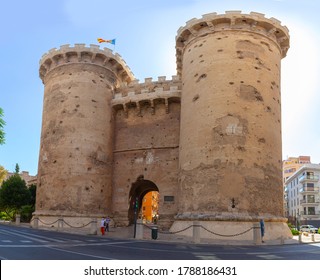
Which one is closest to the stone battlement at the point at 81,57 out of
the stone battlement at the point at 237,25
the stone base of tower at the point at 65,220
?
the stone battlement at the point at 237,25

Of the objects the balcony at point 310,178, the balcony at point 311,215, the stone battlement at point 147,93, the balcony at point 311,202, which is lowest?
the balcony at point 311,215

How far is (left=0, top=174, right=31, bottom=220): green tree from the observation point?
3925 cm

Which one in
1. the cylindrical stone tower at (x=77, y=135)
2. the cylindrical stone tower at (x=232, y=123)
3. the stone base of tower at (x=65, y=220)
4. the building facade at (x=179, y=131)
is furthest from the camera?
the cylindrical stone tower at (x=77, y=135)

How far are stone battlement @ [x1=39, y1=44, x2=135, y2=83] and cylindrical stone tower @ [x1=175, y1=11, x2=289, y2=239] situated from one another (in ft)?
24.4

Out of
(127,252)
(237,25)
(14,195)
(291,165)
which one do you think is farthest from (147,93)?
(291,165)

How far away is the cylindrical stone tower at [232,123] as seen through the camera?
21312 millimetres

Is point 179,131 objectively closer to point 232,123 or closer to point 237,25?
point 232,123

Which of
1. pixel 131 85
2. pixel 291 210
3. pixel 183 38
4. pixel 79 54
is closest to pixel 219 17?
pixel 183 38

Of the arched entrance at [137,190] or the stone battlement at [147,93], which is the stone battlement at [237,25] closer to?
the stone battlement at [147,93]

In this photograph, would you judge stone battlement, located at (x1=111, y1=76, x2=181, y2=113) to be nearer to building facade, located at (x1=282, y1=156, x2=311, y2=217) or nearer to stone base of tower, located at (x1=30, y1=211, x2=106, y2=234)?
stone base of tower, located at (x1=30, y1=211, x2=106, y2=234)

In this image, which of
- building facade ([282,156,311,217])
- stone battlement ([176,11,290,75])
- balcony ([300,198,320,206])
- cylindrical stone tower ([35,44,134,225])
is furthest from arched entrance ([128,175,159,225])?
building facade ([282,156,311,217])

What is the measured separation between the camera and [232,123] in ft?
72.6

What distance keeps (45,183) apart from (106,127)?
6.20 meters

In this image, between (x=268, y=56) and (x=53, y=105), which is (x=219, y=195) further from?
(x=53, y=105)
